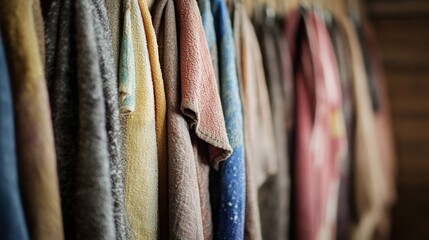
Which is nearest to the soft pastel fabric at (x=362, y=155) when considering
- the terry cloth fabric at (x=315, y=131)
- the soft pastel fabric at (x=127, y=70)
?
the terry cloth fabric at (x=315, y=131)

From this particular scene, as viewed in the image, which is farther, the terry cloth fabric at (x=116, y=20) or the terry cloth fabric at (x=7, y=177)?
the terry cloth fabric at (x=116, y=20)

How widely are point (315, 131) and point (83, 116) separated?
31.1 inches

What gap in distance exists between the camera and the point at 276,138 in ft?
3.51

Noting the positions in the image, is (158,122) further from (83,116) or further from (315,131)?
(315,131)

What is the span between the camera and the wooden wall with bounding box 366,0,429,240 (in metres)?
2.21

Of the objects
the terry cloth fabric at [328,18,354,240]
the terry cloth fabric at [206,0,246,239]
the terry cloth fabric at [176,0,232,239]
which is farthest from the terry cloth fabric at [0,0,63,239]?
the terry cloth fabric at [328,18,354,240]

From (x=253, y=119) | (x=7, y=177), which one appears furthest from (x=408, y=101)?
(x=7, y=177)

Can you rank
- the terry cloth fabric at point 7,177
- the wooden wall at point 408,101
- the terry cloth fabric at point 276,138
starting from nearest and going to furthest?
the terry cloth fabric at point 7,177 → the terry cloth fabric at point 276,138 → the wooden wall at point 408,101

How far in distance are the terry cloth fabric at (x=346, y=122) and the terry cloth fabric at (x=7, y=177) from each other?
111cm

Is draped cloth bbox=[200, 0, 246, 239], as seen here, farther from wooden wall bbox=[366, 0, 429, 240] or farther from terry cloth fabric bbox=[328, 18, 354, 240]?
wooden wall bbox=[366, 0, 429, 240]

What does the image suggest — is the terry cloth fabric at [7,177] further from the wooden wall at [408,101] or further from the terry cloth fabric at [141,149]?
the wooden wall at [408,101]

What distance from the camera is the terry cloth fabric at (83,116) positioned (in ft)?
1.72

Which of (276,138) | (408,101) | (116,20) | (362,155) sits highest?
(116,20)

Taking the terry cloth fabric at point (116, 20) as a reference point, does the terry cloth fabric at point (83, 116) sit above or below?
below
